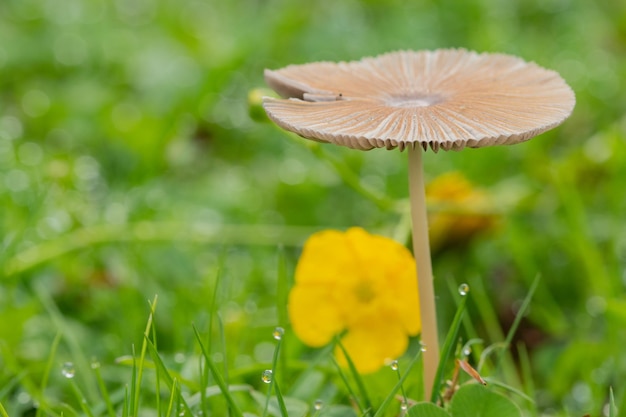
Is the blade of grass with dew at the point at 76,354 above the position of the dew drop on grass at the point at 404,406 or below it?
below

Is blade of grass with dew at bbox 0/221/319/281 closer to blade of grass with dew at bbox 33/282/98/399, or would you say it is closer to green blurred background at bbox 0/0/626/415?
green blurred background at bbox 0/0/626/415

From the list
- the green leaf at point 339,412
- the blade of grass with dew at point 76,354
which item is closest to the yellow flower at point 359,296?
the green leaf at point 339,412

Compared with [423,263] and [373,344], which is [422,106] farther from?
[373,344]

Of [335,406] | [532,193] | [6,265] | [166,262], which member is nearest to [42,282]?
[6,265]

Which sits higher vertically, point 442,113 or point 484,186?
point 442,113

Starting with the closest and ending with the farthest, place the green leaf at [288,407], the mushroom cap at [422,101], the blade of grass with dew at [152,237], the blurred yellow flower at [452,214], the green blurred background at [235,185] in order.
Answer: the mushroom cap at [422,101] < the green leaf at [288,407] < the green blurred background at [235,185] < the blade of grass with dew at [152,237] < the blurred yellow flower at [452,214]

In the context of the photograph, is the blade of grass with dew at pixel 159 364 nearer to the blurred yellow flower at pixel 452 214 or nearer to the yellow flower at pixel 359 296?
the yellow flower at pixel 359 296

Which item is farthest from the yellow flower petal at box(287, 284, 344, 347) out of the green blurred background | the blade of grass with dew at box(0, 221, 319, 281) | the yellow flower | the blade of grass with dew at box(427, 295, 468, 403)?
the blade of grass with dew at box(0, 221, 319, 281)

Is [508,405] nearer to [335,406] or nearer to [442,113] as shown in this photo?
[335,406]
